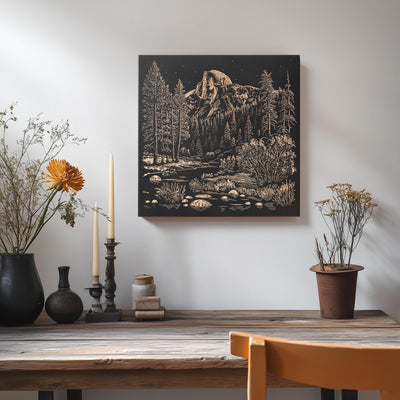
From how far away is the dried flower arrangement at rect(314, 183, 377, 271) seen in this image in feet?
6.23

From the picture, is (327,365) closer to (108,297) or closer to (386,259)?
(108,297)

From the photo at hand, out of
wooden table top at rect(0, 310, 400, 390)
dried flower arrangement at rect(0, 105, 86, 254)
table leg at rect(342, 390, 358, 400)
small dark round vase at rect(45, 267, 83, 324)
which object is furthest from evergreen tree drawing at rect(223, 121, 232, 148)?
table leg at rect(342, 390, 358, 400)

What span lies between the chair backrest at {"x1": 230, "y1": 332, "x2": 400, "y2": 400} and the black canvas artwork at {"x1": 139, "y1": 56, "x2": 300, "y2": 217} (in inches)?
45.1

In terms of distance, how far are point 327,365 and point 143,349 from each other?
703 mm

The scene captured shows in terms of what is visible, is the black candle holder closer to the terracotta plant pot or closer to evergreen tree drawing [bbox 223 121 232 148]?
evergreen tree drawing [bbox 223 121 232 148]

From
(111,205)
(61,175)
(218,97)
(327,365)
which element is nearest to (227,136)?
(218,97)

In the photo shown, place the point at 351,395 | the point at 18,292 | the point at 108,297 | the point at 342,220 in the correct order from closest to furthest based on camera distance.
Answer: the point at 351,395
the point at 18,292
the point at 108,297
the point at 342,220

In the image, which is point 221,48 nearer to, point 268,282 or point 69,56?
point 69,56

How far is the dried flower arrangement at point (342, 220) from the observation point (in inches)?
74.7

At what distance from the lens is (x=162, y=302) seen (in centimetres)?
200

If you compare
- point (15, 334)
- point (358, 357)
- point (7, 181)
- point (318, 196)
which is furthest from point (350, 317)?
point (7, 181)

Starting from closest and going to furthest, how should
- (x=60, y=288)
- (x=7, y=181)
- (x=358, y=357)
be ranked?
(x=358, y=357), (x=60, y=288), (x=7, y=181)

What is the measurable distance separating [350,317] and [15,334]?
1.18m

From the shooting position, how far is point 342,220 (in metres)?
1.95
